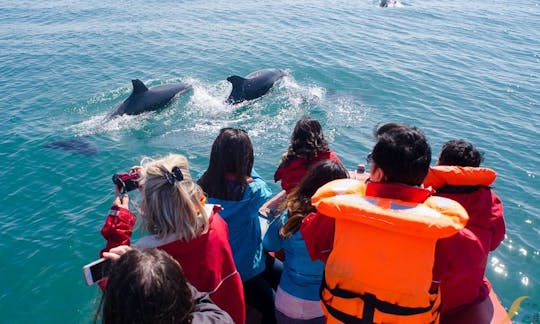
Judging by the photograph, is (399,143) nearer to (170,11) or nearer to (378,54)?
(378,54)

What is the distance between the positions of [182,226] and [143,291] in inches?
55.6

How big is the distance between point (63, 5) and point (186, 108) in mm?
23055

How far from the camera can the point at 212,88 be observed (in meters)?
17.1

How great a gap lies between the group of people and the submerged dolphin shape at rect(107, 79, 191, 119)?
10128 mm

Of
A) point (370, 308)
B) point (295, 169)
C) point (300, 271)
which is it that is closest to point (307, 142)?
point (295, 169)

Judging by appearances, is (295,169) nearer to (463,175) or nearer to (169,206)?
(463,175)

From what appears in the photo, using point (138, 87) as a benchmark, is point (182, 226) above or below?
above

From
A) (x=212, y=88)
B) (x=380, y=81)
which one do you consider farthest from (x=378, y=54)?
(x=212, y=88)

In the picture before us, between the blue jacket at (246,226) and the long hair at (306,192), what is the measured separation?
0.86m

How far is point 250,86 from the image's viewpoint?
15.5m

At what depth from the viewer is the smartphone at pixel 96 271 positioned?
3.17 meters

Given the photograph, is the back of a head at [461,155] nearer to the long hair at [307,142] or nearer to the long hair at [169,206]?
the long hair at [307,142]

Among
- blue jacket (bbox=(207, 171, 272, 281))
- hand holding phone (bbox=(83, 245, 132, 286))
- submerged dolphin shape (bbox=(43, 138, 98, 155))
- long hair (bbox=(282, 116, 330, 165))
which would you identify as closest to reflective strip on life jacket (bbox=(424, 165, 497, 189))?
long hair (bbox=(282, 116, 330, 165))

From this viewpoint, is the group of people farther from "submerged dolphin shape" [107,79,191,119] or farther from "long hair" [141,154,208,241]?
"submerged dolphin shape" [107,79,191,119]
